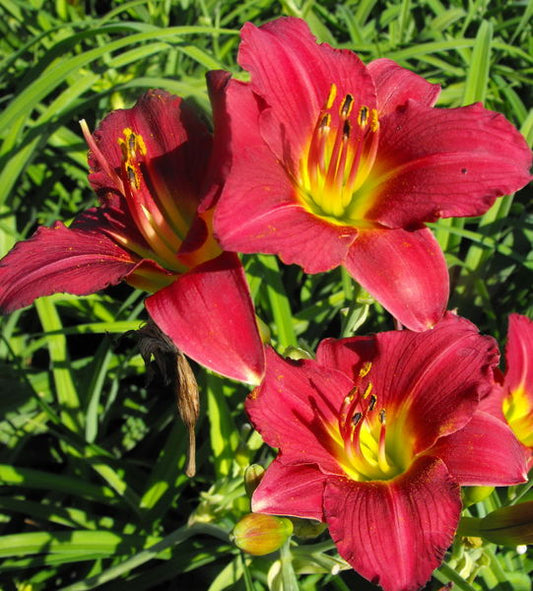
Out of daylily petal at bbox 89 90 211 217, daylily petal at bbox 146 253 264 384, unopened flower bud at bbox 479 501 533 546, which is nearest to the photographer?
daylily petal at bbox 146 253 264 384

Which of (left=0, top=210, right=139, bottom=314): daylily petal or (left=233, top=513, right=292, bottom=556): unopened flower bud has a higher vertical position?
(left=0, top=210, right=139, bottom=314): daylily petal

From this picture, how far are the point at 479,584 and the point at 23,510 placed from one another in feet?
2.82

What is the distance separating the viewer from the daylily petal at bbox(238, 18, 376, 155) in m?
0.78

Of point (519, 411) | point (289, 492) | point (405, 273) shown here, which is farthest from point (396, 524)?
point (519, 411)

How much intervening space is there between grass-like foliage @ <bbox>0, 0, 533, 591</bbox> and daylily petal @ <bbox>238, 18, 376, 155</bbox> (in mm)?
187

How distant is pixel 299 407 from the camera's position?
0.82m

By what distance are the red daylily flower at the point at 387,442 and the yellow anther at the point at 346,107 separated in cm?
30

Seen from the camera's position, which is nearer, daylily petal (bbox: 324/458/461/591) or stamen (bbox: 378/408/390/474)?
daylily petal (bbox: 324/458/461/591)

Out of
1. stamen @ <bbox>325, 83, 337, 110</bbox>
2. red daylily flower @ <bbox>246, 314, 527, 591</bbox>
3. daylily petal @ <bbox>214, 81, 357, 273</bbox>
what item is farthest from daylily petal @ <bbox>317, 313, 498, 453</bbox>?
stamen @ <bbox>325, 83, 337, 110</bbox>

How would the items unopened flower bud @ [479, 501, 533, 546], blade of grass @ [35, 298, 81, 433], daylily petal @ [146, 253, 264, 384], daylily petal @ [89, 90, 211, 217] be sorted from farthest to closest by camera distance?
blade of grass @ [35, 298, 81, 433] < daylily petal @ [89, 90, 211, 217] < unopened flower bud @ [479, 501, 533, 546] < daylily petal @ [146, 253, 264, 384]

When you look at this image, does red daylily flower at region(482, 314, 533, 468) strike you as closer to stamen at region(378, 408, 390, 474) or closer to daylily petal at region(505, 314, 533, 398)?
daylily petal at region(505, 314, 533, 398)

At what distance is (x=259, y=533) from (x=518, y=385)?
508 millimetres

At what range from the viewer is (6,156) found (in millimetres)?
1403

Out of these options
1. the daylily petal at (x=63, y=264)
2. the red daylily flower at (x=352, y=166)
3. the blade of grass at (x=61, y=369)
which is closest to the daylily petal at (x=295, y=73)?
the red daylily flower at (x=352, y=166)
